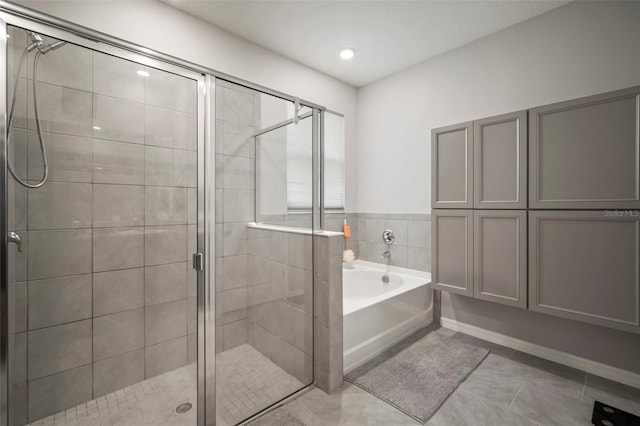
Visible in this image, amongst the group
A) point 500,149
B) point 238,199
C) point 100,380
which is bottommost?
point 100,380

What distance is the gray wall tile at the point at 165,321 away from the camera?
1366 millimetres

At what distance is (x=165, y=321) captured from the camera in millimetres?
1390

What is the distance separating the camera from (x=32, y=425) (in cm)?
115

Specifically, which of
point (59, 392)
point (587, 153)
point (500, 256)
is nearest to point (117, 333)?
point (59, 392)

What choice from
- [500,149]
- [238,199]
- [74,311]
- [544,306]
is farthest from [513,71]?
[74,311]

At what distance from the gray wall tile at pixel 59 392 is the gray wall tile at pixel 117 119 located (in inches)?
41.2

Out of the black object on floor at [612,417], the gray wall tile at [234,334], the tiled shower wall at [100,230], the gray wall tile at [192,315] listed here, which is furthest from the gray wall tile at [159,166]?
the black object on floor at [612,417]

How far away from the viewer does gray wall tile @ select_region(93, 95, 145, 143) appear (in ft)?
4.14

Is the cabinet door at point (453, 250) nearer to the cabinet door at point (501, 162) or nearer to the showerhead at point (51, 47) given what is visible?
the cabinet door at point (501, 162)

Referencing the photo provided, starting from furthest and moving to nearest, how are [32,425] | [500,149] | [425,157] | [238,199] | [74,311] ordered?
[425,157] → [500,149] → [238,199] → [74,311] → [32,425]

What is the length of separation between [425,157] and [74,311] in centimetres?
286

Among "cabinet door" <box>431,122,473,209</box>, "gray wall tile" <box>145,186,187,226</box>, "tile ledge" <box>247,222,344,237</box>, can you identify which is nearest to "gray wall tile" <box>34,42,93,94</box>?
"gray wall tile" <box>145,186,187,226</box>

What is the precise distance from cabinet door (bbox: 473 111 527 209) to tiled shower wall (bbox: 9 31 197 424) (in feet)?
6.52

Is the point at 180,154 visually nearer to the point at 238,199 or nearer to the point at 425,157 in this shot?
the point at 238,199
